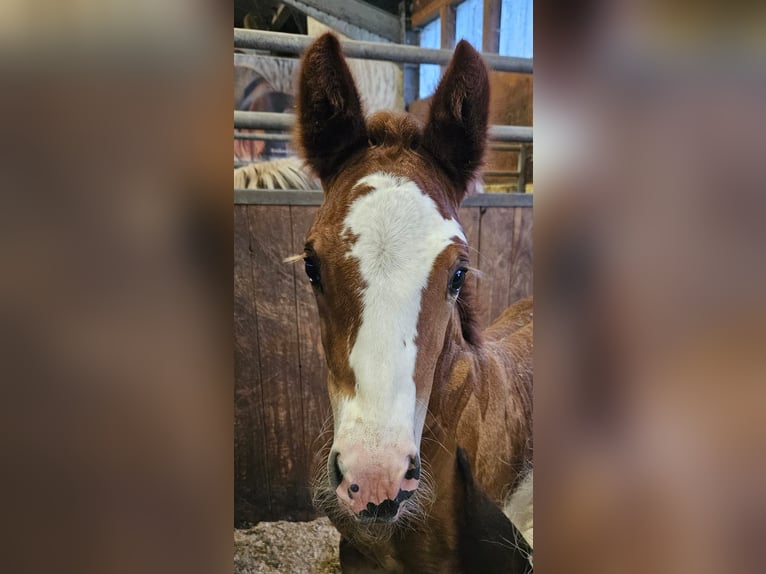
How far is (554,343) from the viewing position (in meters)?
0.72

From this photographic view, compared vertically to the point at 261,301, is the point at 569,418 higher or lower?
lower

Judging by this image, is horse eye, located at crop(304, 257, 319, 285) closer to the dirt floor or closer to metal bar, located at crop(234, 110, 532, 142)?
metal bar, located at crop(234, 110, 532, 142)

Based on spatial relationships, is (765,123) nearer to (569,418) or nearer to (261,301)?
(569,418)

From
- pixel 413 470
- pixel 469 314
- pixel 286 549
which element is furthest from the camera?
pixel 469 314

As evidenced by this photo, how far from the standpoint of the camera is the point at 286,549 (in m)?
0.72

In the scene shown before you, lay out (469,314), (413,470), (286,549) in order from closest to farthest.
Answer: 1. (413,470)
2. (286,549)
3. (469,314)

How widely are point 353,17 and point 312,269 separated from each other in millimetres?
403

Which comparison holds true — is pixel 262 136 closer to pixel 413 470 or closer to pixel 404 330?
pixel 404 330

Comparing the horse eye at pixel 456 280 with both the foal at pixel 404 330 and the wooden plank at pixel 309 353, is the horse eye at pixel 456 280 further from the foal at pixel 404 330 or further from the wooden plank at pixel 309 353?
the wooden plank at pixel 309 353

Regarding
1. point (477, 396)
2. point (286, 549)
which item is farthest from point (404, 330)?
point (286, 549)

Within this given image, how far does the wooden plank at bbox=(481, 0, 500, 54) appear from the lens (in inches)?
Answer: 29.8

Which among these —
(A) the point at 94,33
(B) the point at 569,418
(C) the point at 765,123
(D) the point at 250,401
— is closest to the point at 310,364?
(D) the point at 250,401

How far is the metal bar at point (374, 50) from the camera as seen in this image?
2.36 feet

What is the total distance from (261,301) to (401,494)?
0.36 m
